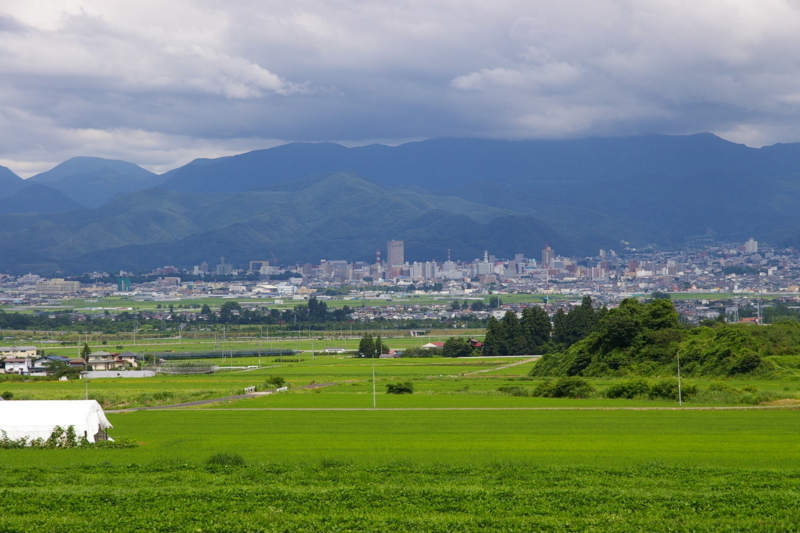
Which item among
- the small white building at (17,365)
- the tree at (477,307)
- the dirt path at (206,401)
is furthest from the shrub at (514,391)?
the tree at (477,307)

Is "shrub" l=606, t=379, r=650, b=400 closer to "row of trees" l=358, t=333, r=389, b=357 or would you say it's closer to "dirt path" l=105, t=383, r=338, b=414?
"dirt path" l=105, t=383, r=338, b=414

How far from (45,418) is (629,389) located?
21077 millimetres

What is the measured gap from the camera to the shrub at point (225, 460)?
58.4 ft

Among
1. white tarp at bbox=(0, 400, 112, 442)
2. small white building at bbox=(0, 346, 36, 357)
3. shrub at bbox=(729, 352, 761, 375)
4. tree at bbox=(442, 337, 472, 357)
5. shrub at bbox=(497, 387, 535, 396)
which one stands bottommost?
tree at bbox=(442, 337, 472, 357)

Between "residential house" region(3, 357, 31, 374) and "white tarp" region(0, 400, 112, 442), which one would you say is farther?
"residential house" region(3, 357, 31, 374)

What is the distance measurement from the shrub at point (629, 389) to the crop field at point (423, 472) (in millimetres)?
2486

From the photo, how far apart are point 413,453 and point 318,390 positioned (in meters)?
21.9

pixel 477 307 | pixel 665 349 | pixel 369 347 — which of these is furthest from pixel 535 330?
pixel 477 307

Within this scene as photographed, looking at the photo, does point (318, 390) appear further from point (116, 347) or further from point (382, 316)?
point (382, 316)

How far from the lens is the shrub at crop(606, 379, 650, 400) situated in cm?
3409

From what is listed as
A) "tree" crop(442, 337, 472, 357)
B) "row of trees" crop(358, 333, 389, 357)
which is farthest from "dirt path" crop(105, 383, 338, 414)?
"tree" crop(442, 337, 472, 357)

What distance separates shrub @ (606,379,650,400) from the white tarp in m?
19.8

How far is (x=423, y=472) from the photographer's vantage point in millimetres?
16594

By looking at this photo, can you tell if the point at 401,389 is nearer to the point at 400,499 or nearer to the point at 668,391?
the point at 668,391
